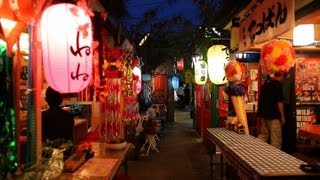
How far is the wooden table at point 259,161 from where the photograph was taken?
4.97 metres

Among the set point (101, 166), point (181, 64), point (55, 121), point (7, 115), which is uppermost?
point (181, 64)

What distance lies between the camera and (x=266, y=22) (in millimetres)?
7332

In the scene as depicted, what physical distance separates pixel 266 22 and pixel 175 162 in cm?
783

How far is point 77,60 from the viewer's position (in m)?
5.14

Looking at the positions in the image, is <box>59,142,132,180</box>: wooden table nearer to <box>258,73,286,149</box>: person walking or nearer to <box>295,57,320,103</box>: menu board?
<box>258,73,286,149</box>: person walking

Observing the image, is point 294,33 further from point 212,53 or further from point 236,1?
point 212,53

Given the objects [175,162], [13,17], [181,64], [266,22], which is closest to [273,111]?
[266,22]

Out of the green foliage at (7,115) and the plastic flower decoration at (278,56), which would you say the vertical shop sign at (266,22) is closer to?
the plastic flower decoration at (278,56)

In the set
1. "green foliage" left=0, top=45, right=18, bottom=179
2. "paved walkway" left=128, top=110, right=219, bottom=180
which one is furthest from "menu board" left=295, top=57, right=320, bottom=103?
"green foliage" left=0, top=45, right=18, bottom=179

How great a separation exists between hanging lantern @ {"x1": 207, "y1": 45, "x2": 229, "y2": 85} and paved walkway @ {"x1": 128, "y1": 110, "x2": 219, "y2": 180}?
10.2 feet

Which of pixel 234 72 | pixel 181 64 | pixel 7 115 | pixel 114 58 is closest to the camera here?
pixel 7 115

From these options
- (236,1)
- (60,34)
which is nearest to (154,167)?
(236,1)

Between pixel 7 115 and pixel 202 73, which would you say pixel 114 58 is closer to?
pixel 7 115

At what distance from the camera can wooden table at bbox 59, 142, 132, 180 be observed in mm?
5246
